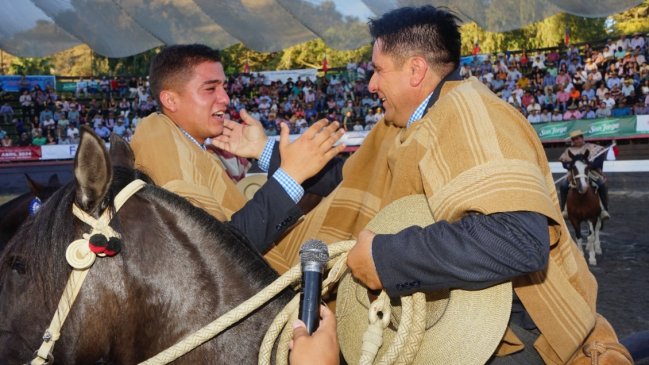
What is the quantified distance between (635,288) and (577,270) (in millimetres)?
6998

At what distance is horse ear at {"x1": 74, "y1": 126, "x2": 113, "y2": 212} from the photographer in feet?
4.93

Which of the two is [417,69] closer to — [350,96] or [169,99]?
[169,99]

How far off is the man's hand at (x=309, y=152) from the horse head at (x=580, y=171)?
9970 millimetres

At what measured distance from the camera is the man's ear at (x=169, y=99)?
2822 mm

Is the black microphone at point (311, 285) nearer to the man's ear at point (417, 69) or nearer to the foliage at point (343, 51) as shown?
the man's ear at point (417, 69)

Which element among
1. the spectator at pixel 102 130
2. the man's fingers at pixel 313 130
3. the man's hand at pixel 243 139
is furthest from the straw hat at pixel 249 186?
the spectator at pixel 102 130

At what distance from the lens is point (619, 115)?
19.7 m

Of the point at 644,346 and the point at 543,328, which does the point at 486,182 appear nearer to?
the point at 543,328

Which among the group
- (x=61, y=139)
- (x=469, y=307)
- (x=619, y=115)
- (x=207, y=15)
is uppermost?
(x=469, y=307)

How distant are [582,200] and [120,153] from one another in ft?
35.0


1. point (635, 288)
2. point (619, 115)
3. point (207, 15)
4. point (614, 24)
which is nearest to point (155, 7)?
point (207, 15)

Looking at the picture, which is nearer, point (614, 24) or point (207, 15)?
point (207, 15)

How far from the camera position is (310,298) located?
1.61 m

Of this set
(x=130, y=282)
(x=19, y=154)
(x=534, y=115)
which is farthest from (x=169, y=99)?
(x=19, y=154)
